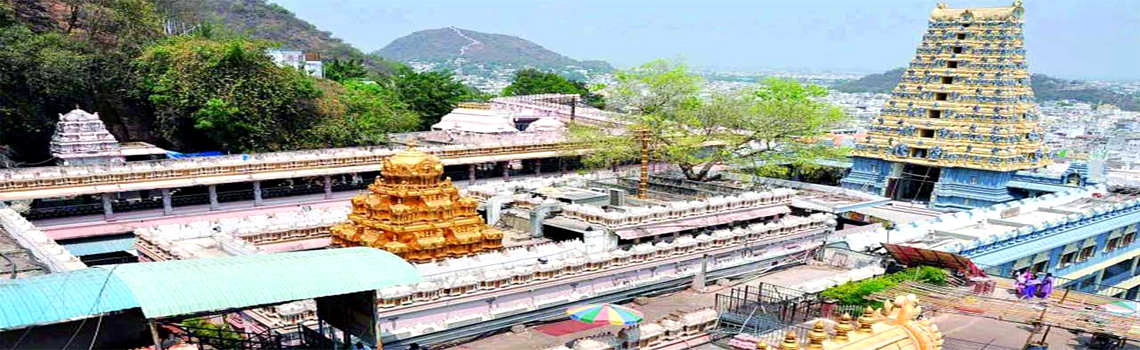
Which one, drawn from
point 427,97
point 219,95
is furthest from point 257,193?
point 427,97

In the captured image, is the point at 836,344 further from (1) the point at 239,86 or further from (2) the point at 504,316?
(1) the point at 239,86

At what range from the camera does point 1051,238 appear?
92.6 feet

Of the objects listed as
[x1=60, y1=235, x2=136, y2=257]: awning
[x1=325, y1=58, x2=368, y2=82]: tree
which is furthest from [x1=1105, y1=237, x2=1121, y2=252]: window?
[x1=325, y1=58, x2=368, y2=82]: tree

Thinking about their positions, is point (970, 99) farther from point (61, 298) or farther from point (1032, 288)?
point (61, 298)

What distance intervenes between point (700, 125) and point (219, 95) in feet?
71.5

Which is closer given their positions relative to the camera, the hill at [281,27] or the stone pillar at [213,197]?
the stone pillar at [213,197]

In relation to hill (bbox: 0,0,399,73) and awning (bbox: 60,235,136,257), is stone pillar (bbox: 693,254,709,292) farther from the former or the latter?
hill (bbox: 0,0,399,73)

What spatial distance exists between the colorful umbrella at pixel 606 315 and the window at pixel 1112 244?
2418 cm

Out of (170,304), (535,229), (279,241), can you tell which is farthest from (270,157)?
(170,304)

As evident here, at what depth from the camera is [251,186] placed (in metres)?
33.9

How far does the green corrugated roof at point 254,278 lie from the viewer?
1022cm

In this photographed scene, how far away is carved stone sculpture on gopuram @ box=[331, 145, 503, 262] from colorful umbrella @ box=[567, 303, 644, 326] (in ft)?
18.3

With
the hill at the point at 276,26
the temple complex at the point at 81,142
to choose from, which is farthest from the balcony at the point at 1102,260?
the hill at the point at 276,26

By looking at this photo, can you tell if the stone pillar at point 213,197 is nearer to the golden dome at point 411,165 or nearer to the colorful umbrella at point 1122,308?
the golden dome at point 411,165
